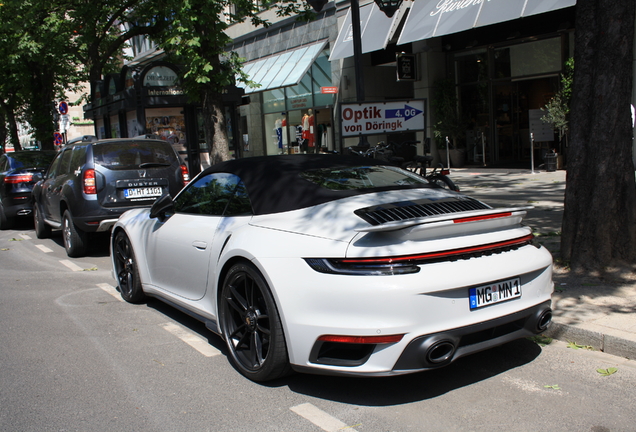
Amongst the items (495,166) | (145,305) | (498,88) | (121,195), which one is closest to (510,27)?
(498,88)

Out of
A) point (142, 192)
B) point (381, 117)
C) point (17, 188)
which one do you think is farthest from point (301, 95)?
point (142, 192)

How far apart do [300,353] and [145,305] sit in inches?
125

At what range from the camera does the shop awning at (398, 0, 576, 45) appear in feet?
50.5

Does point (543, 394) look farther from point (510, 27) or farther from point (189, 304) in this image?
point (510, 27)

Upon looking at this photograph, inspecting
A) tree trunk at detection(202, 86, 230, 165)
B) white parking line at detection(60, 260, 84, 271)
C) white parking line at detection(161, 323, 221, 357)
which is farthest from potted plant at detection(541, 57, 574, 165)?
white parking line at detection(161, 323, 221, 357)

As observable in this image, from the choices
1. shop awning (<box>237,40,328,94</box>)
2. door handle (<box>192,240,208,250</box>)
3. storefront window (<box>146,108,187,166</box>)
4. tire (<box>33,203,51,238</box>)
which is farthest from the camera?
shop awning (<box>237,40,328,94</box>)

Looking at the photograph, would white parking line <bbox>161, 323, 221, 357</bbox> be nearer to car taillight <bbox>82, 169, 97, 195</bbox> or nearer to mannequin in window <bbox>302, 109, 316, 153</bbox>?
car taillight <bbox>82, 169, 97, 195</bbox>

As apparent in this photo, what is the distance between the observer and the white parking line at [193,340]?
4798 millimetres

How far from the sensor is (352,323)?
133 inches

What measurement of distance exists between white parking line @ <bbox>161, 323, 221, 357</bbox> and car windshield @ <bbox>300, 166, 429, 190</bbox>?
1.58 meters

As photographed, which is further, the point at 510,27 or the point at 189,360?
the point at 510,27

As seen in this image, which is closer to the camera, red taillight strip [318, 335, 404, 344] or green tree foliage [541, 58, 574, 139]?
red taillight strip [318, 335, 404, 344]

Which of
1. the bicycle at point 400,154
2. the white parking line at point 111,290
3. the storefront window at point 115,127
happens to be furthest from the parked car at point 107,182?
the storefront window at point 115,127

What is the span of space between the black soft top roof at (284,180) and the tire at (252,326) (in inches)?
21.4
